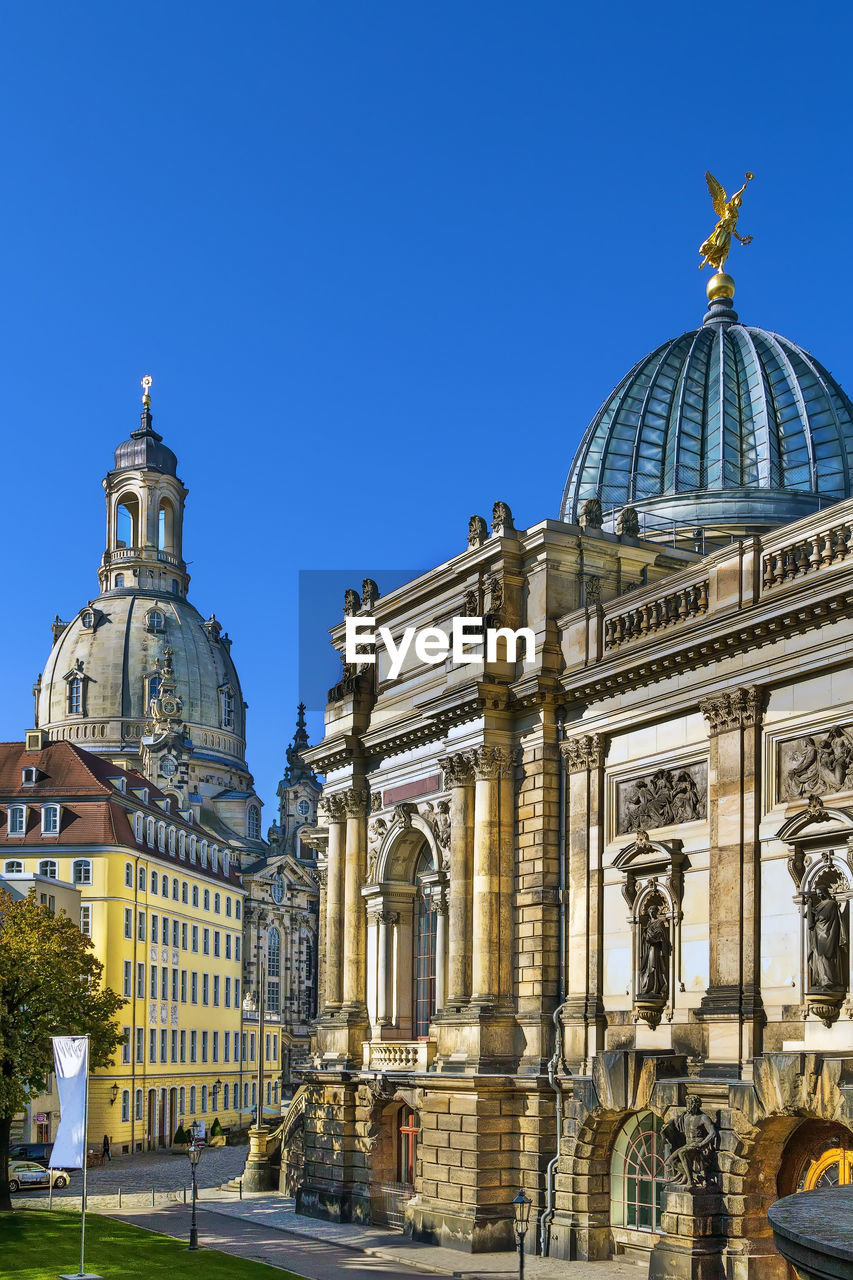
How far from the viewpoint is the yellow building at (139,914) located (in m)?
83.5

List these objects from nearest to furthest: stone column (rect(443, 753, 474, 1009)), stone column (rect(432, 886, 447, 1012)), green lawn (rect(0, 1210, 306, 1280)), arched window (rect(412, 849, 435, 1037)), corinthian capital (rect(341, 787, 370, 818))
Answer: green lawn (rect(0, 1210, 306, 1280)) → stone column (rect(443, 753, 474, 1009)) → stone column (rect(432, 886, 447, 1012)) → arched window (rect(412, 849, 435, 1037)) → corinthian capital (rect(341, 787, 370, 818))

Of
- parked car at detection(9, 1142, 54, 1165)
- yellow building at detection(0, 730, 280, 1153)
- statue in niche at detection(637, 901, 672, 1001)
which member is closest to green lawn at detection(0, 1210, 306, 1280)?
statue in niche at detection(637, 901, 672, 1001)

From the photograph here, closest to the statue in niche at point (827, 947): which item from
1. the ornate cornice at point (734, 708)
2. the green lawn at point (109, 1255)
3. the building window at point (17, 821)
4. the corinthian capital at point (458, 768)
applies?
the ornate cornice at point (734, 708)

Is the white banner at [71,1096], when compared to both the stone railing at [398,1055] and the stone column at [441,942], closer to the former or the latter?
the stone railing at [398,1055]

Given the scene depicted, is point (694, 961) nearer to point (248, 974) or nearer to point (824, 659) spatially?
point (824, 659)

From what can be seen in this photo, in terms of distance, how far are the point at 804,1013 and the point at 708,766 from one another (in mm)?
6357

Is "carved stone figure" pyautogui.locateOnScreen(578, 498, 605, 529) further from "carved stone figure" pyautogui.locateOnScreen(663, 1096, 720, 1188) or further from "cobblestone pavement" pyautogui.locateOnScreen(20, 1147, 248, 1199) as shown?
"cobblestone pavement" pyautogui.locateOnScreen(20, 1147, 248, 1199)

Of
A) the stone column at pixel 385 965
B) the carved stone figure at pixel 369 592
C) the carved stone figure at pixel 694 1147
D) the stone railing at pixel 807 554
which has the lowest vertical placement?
the carved stone figure at pixel 694 1147

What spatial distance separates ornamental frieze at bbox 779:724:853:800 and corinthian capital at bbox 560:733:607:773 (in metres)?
7.00

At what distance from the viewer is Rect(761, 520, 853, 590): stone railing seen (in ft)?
109

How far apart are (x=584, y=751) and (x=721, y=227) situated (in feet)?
Result: 72.8

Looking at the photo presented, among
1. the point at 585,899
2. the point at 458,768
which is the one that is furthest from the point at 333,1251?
the point at 458,768

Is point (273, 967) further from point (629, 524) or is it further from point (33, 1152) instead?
point (629, 524)

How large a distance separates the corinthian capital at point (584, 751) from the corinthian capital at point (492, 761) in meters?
1.70
